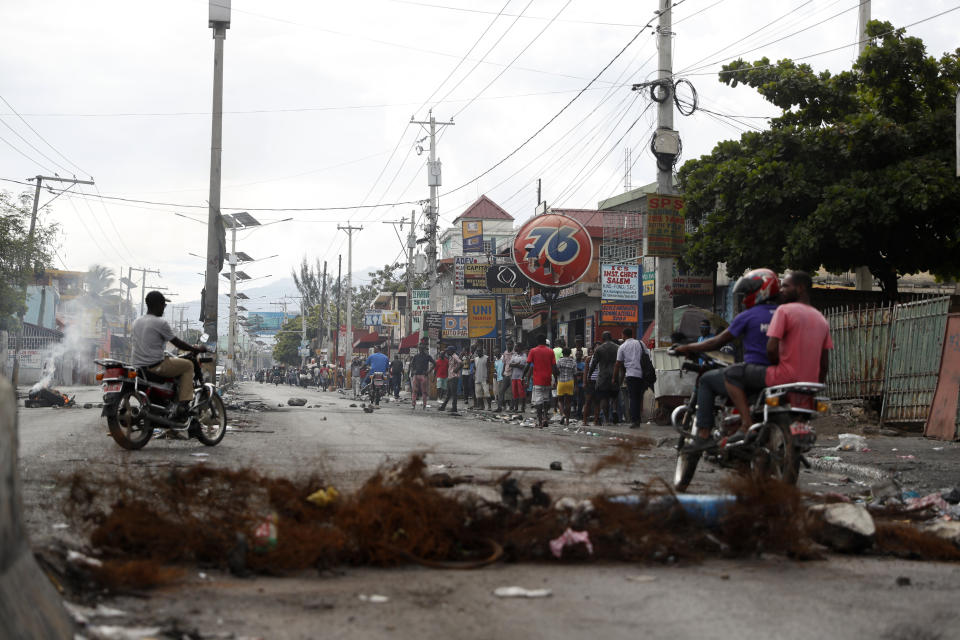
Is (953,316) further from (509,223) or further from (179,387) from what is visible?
(509,223)

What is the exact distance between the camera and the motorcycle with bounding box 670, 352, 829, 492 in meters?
6.48

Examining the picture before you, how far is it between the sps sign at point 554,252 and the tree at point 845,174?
2719 millimetres

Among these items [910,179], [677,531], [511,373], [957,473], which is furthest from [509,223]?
[677,531]

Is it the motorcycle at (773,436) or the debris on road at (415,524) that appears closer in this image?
the debris on road at (415,524)

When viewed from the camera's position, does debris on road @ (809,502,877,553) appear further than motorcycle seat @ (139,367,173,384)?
No

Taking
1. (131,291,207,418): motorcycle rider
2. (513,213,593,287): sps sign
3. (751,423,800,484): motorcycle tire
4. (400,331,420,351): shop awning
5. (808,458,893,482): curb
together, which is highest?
(513,213,593,287): sps sign

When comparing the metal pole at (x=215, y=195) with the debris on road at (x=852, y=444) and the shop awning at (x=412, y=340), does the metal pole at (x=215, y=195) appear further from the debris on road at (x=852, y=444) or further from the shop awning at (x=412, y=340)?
the shop awning at (x=412, y=340)

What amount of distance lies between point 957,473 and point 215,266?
17.3 metres

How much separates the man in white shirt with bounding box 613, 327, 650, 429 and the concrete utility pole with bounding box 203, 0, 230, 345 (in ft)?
29.9

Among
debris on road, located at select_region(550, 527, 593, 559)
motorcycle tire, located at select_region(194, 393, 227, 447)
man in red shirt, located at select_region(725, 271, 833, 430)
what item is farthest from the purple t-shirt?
motorcycle tire, located at select_region(194, 393, 227, 447)

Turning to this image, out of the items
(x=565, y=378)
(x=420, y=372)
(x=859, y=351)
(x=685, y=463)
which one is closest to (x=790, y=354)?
(x=685, y=463)

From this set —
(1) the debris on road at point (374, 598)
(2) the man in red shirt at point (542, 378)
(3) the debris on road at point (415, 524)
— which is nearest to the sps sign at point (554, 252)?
(2) the man in red shirt at point (542, 378)

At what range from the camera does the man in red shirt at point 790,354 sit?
6.83m

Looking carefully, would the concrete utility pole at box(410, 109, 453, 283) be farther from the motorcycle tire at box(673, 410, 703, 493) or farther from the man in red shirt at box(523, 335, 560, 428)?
the motorcycle tire at box(673, 410, 703, 493)
